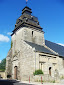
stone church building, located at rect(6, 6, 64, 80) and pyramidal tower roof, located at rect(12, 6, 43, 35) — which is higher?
pyramidal tower roof, located at rect(12, 6, 43, 35)

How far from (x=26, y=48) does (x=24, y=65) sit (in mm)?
3344

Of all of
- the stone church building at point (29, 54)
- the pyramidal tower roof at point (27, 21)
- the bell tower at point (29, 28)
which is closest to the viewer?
the stone church building at point (29, 54)

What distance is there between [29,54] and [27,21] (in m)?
9.14

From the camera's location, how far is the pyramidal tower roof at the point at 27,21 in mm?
24034

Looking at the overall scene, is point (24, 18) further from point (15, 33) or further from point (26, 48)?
point (26, 48)

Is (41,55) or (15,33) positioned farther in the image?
(15,33)

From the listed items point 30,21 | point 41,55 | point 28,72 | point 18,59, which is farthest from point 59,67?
point 30,21

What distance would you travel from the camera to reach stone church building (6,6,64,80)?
1877 centimetres

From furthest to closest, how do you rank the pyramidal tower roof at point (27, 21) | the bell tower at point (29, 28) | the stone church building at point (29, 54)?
the pyramidal tower roof at point (27, 21) < the bell tower at point (29, 28) < the stone church building at point (29, 54)

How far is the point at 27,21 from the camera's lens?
24734 mm

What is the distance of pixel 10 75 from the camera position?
23.5 meters

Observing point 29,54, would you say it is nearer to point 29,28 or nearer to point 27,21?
point 29,28

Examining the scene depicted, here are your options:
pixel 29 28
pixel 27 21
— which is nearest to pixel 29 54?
pixel 29 28

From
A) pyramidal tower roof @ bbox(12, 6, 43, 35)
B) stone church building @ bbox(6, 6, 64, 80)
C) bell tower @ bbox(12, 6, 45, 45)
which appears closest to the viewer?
stone church building @ bbox(6, 6, 64, 80)
